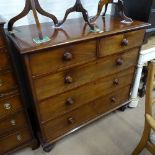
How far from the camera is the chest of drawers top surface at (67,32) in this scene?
1.01m

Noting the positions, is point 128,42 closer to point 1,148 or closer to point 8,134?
point 8,134

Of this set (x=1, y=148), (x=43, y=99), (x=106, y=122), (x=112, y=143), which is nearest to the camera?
(x=43, y=99)

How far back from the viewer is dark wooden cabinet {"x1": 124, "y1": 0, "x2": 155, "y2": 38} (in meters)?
1.47

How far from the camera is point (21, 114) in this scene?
1.27m

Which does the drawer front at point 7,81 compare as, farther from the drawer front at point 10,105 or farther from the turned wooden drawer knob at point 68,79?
the turned wooden drawer knob at point 68,79

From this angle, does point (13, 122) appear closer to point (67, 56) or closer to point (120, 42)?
point (67, 56)

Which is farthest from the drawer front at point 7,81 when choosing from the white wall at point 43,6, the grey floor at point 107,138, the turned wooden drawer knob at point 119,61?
the turned wooden drawer knob at point 119,61

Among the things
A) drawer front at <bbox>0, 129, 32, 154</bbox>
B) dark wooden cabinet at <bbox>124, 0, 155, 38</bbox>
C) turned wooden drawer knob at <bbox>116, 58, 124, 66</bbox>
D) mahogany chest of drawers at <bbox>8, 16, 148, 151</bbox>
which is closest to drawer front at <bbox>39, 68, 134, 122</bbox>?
mahogany chest of drawers at <bbox>8, 16, 148, 151</bbox>

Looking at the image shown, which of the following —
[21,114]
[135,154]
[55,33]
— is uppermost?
[55,33]

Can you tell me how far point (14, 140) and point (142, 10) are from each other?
5.03 feet

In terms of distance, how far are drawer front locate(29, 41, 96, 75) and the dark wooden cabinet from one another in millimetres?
655

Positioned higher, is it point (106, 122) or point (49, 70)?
point (49, 70)

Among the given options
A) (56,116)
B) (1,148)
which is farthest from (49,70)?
(1,148)

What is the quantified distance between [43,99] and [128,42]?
2.61ft
